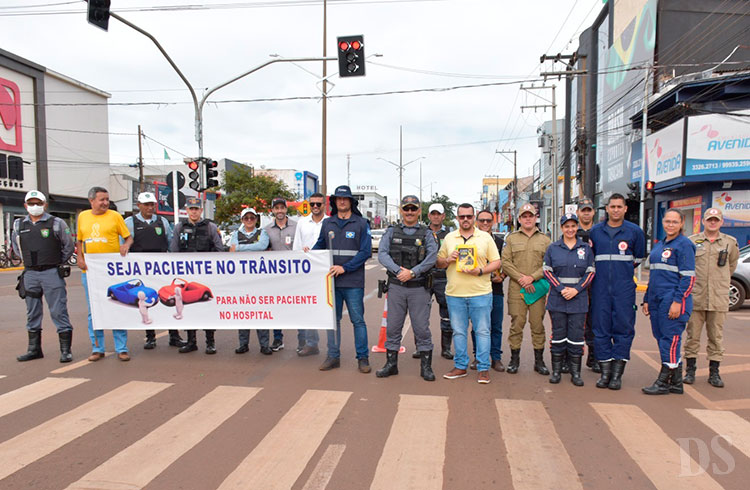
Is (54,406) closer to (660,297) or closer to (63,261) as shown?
(63,261)

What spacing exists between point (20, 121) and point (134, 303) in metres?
29.4

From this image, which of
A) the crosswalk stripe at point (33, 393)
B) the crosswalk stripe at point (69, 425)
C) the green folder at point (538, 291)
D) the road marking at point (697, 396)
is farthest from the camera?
the green folder at point (538, 291)

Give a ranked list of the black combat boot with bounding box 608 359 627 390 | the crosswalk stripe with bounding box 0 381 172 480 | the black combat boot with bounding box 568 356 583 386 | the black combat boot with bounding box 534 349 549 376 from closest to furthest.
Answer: the crosswalk stripe with bounding box 0 381 172 480 < the black combat boot with bounding box 608 359 627 390 < the black combat boot with bounding box 568 356 583 386 < the black combat boot with bounding box 534 349 549 376

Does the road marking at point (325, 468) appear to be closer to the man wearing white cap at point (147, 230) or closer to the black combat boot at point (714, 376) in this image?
the man wearing white cap at point (147, 230)

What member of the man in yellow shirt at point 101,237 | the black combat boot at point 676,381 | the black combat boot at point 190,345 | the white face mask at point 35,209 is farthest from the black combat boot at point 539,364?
the white face mask at point 35,209

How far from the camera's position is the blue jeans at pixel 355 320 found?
6.02 m

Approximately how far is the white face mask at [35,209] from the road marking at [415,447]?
5264 millimetres

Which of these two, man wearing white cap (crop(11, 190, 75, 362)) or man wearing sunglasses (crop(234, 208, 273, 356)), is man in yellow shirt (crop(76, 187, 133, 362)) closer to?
man wearing white cap (crop(11, 190, 75, 362))

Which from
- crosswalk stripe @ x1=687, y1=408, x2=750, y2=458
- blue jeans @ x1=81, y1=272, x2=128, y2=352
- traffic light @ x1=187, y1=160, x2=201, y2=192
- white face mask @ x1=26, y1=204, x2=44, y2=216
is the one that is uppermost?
traffic light @ x1=187, y1=160, x2=201, y2=192

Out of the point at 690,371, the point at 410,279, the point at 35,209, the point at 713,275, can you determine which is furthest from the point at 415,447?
the point at 35,209

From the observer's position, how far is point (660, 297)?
5.38m

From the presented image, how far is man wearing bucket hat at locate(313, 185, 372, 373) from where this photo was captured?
605 centimetres

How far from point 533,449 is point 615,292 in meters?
2.42

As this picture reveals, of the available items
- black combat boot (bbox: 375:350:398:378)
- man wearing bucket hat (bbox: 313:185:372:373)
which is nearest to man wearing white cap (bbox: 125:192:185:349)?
man wearing bucket hat (bbox: 313:185:372:373)
